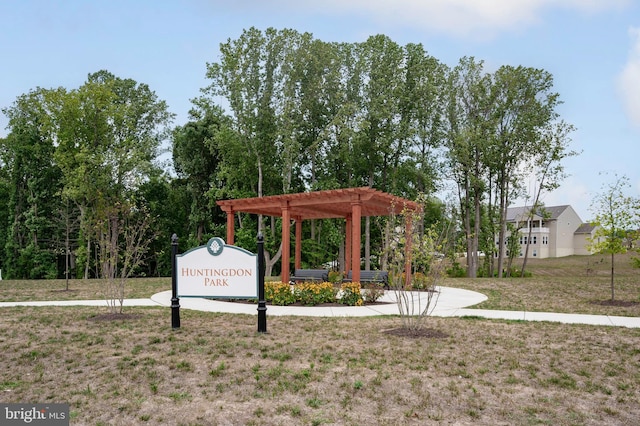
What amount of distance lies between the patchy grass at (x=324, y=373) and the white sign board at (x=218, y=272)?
67 centimetres

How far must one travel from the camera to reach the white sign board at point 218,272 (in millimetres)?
8859

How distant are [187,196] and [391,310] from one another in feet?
77.4

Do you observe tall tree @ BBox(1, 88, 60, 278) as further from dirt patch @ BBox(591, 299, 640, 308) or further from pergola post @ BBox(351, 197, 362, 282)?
dirt patch @ BBox(591, 299, 640, 308)

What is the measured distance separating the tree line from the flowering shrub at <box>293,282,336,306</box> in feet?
43.5

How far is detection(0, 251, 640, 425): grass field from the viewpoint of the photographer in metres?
4.73

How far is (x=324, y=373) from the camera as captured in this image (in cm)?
592

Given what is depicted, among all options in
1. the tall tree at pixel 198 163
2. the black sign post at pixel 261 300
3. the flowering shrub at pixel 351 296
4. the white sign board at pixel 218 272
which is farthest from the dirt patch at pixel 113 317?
the tall tree at pixel 198 163

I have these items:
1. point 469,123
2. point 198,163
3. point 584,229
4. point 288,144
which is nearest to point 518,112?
point 469,123

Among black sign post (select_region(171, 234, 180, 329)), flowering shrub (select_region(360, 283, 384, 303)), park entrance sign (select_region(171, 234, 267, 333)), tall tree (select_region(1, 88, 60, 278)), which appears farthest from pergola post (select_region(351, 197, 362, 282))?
tall tree (select_region(1, 88, 60, 278))

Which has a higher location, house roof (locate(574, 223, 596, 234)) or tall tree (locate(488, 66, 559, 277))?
tall tree (locate(488, 66, 559, 277))

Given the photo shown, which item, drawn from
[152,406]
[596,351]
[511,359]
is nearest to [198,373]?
[152,406]

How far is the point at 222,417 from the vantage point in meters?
4.60

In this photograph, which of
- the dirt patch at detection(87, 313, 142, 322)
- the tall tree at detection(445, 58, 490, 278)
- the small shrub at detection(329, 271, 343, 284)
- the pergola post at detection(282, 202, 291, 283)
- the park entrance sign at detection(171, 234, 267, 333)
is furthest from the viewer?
the tall tree at detection(445, 58, 490, 278)

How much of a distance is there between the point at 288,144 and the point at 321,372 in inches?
779
